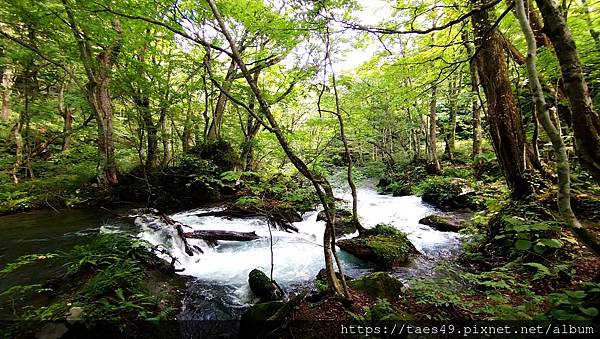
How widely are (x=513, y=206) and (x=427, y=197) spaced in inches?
317

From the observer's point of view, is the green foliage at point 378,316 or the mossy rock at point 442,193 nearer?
the green foliage at point 378,316

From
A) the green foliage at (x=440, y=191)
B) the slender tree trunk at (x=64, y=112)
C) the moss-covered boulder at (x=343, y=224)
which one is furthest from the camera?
the slender tree trunk at (x=64, y=112)

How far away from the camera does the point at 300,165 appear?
320 cm

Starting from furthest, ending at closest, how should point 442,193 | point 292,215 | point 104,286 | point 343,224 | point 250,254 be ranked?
1. point 442,193
2. point 292,215
3. point 343,224
4. point 250,254
5. point 104,286

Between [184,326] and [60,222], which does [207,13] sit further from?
[60,222]

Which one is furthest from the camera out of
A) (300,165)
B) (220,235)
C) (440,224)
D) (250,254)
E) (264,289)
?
(440,224)

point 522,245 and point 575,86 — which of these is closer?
point 575,86

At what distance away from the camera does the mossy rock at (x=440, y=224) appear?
8.72m

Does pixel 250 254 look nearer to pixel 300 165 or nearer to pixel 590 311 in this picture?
pixel 300 165

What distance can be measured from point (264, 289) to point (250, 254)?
2.25 metres

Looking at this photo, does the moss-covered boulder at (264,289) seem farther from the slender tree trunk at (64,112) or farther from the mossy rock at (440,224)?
the slender tree trunk at (64,112)

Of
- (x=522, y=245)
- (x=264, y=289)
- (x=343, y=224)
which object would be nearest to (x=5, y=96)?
(x=264, y=289)

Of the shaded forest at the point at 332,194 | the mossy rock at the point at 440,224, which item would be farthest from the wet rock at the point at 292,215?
the mossy rock at the point at 440,224

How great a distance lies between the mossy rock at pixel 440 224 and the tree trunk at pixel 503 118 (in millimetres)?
3068
